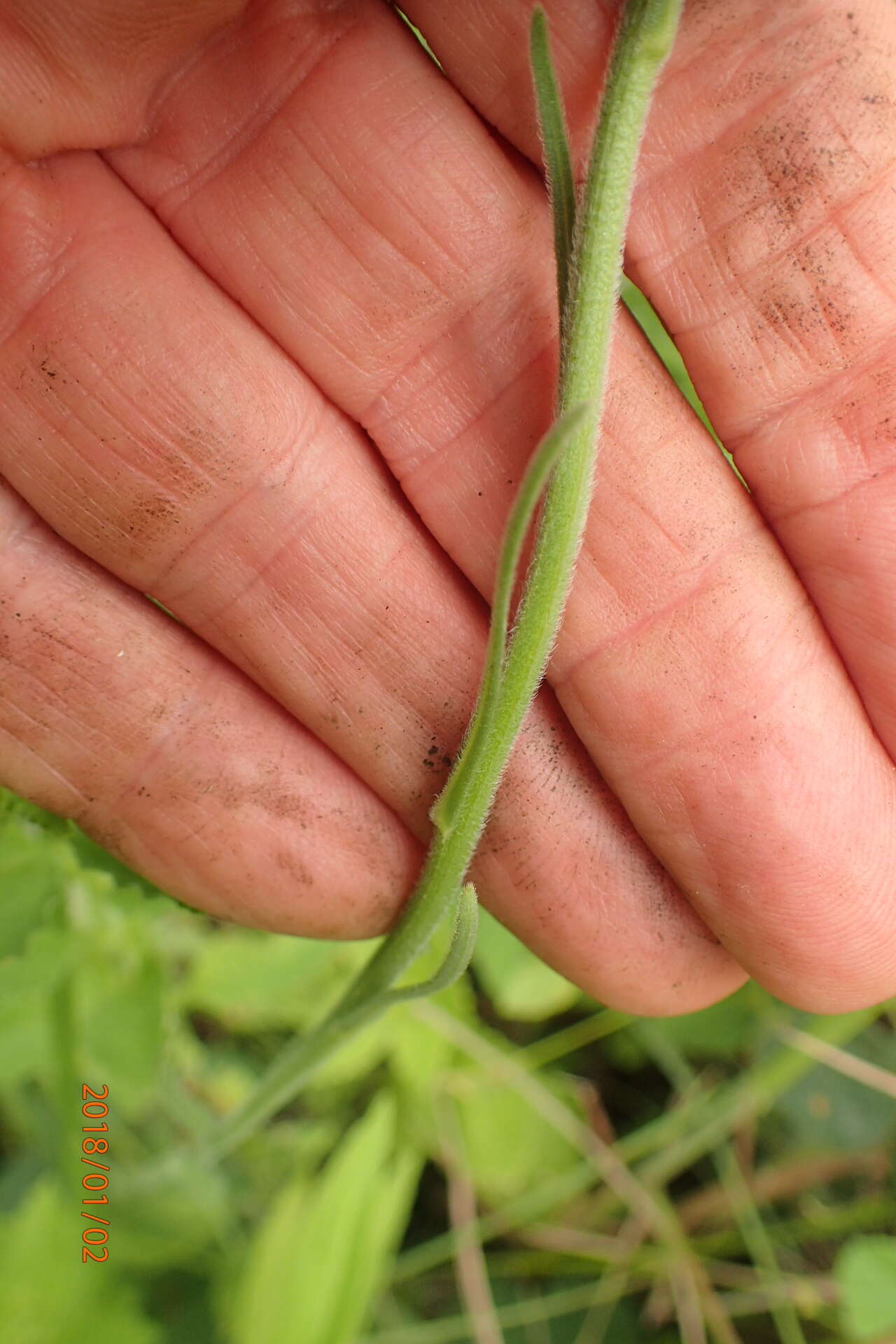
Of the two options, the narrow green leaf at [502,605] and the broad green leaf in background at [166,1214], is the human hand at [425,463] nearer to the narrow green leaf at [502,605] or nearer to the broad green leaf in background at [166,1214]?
the narrow green leaf at [502,605]

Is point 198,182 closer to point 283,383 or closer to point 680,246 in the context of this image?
point 283,383

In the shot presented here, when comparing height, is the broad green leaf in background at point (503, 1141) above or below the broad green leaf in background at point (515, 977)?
below

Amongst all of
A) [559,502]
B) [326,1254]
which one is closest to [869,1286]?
[326,1254]

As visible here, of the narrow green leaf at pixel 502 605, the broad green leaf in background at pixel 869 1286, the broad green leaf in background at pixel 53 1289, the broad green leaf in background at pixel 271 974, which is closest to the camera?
the narrow green leaf at pixel 502 605
